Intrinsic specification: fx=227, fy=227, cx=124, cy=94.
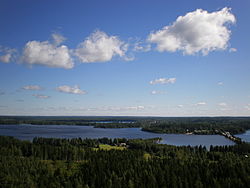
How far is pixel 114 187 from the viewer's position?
4116cm

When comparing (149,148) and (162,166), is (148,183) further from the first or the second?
(149,148)

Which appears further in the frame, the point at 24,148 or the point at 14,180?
the point at 24,148

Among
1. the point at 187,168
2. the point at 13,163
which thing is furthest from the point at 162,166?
the point at 13,163

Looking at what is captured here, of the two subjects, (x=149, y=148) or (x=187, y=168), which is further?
(x=149, y=148)

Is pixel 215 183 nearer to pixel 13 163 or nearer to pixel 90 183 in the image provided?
pixel 90 183

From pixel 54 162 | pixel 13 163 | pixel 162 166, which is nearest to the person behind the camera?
pixel 162 166

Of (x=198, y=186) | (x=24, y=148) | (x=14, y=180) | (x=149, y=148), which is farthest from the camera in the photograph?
(x=149, y=148)

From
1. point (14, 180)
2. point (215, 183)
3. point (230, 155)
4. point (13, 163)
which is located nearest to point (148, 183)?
point (215, 183)

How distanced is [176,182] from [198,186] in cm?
447

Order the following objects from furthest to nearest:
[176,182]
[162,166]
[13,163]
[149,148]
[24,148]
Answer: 1. [149,148]
2. [24,148]
3. [13,163]
4. [162,166]
5. [176,182]

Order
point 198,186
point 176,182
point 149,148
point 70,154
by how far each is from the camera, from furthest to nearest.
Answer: point 149,148 < point 70,154 < point 176,182 < point 198,186

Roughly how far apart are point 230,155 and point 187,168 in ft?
98.3

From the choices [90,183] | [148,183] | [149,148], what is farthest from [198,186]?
[149,148]

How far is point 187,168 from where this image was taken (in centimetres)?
4909
